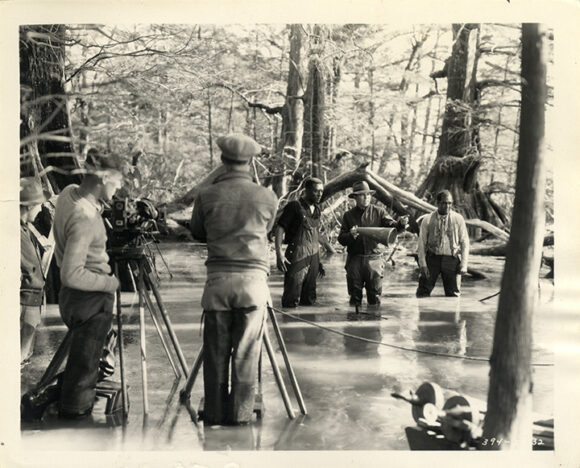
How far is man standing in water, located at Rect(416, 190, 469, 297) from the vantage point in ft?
18.2

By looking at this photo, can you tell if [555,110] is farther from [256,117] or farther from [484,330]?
[256,117]

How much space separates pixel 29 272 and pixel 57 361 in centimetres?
67

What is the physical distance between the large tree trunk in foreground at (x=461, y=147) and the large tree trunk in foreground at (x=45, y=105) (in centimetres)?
296

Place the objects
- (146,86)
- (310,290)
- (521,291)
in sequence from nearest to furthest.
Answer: (521,291) < (146,86) < (310,290)

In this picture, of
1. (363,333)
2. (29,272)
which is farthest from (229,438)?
(29,272)

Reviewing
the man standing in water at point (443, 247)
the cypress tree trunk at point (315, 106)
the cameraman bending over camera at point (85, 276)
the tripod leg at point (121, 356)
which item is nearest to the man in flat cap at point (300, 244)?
the cypress tree trunk at point (315, 106)

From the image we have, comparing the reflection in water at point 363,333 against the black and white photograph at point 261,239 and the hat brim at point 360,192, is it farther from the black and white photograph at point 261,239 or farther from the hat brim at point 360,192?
the hat brim at point 360,192

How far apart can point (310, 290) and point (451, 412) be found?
2.32 m

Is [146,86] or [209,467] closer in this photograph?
[209,467]

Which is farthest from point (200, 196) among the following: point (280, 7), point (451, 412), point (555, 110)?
point (555, 110)

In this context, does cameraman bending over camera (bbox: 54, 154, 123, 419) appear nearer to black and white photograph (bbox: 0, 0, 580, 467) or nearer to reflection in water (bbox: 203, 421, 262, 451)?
black and white photograph (bbox: 0, 0, 580, 467)

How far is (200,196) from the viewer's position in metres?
4.25

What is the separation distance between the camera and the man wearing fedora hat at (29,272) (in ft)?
14.9

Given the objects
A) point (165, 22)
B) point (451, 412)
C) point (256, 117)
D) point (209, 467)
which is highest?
point (165, 22)
